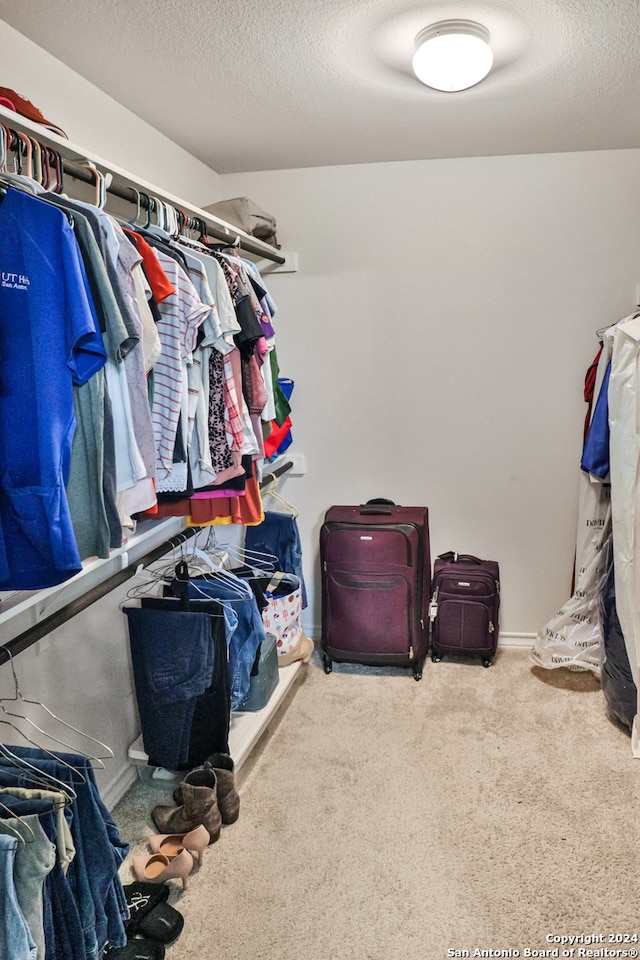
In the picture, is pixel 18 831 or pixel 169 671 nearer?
pixel 18 831

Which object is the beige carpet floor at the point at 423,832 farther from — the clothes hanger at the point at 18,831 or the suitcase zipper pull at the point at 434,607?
the clothes hanger at the point at 18,831

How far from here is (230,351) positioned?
2.02 meters

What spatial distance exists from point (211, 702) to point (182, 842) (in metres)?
0.38

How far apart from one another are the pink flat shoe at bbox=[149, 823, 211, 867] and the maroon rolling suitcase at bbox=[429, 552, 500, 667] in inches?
56.7

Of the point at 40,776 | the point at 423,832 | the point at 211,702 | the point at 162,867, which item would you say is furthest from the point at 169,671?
the point at 423,832

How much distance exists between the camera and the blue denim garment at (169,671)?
2.10 m

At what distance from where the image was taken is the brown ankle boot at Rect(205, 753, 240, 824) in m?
2.15

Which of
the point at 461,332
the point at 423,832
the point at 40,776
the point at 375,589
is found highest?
the point at 461,332

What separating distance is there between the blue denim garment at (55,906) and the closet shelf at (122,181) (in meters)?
1.24

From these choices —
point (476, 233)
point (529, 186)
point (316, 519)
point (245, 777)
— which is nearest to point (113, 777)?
point (245, 777)

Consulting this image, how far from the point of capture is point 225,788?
2.16 metres

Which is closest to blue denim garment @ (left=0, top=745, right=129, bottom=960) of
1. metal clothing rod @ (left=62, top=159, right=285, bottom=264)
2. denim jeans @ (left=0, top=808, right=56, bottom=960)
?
denim jeans @ (left=0, top=808, right=56, bottom=960)

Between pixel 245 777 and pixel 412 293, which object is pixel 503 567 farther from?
pixel 245 777

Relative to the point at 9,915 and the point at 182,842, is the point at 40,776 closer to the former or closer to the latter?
the point at 9,915
